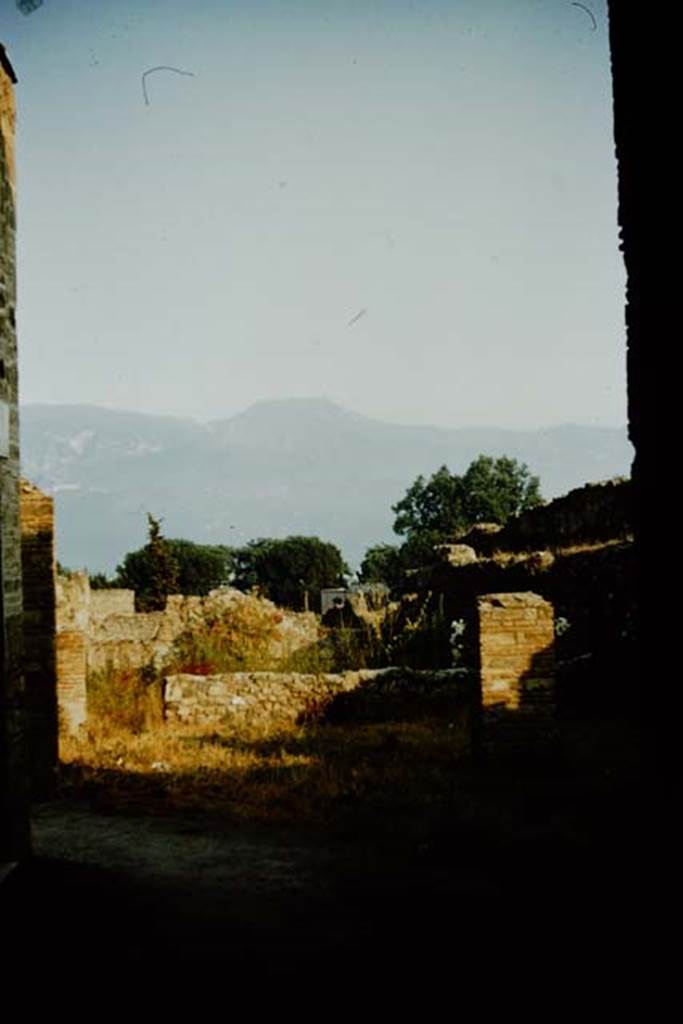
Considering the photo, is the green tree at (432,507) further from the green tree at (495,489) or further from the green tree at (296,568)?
the green tree at (296,568)

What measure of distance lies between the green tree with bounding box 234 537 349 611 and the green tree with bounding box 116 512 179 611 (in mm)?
10886

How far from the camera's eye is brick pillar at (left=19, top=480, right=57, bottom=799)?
803 cm

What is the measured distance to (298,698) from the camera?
11.4 meters

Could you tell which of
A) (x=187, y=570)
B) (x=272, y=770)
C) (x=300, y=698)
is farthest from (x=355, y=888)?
(x=187, y=570)

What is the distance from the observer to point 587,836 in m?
5.60

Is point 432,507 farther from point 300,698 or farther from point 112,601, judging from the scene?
point 300,698

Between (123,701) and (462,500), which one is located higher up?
(462,500)

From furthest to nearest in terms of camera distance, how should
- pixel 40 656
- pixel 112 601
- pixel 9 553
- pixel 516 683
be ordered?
pixel 112 601, pixel 40 656, pixel 516 683, pixel 9 553

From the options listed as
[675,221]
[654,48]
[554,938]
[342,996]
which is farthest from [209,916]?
[654,48]

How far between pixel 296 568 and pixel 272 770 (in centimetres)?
5352

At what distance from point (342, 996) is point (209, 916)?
4.19 ft

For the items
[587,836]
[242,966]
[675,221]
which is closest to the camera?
[675,221]

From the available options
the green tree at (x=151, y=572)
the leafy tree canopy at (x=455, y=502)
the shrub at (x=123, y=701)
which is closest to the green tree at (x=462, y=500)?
the leafy tree canopy at (x=455, y=502)

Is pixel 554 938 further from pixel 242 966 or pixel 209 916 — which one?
pixel 209 916
